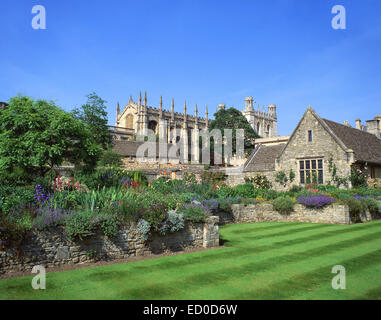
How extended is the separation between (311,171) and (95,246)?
1784 cm

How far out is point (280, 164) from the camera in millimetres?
23344

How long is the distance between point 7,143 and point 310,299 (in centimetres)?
1112

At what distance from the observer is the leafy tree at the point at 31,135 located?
11641 millimetres

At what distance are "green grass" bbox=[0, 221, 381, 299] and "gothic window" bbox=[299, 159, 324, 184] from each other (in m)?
12.1

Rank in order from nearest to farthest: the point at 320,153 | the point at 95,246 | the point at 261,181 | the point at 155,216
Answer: the point at 95,246
the point at 155,216
the point at 320,153
the point at 261,181

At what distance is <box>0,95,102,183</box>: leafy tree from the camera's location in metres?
11.6

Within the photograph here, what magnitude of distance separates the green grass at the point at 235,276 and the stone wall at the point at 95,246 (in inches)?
20.4

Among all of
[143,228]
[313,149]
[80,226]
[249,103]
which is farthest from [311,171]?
[249,103]

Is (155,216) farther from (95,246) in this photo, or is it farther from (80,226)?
(80,226)

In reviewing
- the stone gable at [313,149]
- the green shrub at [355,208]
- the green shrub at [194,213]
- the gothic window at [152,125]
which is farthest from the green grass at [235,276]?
the gothic window at [152,125]

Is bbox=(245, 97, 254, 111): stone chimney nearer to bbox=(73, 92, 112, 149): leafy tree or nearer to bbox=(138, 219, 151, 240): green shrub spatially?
bbox=(73, 92, 112, 149): leafy tree

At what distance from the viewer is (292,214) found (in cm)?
1532

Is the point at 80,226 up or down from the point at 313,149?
down
